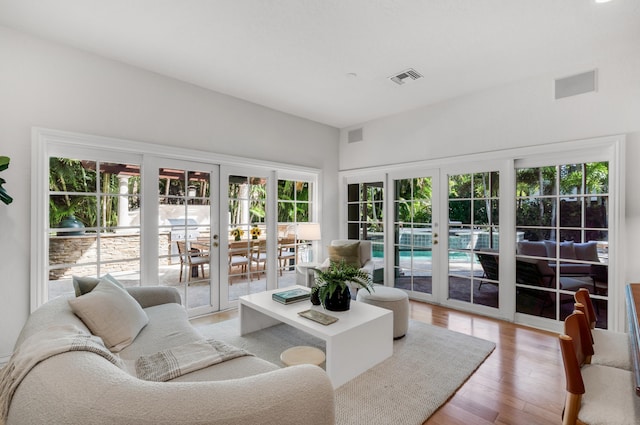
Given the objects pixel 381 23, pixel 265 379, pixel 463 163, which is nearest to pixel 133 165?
pixel 381 23

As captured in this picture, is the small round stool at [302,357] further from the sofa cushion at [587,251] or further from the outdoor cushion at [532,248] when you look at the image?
the sofa cushion at [587,251]

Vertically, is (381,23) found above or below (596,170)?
above

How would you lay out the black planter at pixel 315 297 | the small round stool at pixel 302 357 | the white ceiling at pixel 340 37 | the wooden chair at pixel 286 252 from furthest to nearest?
the wooden chair at pixel 286 252 < the black planter at pixel 315 297 < the white ceiling at pixel 340 37 < the small round stool at pixel 302 357

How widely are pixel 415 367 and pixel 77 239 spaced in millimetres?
3353

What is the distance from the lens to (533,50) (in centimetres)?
283

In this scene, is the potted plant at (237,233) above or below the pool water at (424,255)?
above

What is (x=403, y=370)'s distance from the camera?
7.95 feet

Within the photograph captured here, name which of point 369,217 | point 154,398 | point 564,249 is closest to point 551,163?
point 564,249

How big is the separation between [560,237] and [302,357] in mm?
3042

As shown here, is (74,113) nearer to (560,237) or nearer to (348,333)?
(348,333)

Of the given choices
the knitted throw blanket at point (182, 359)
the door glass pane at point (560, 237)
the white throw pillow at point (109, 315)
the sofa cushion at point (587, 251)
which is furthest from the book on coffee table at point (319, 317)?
the sofa cushion at point (587, 251)

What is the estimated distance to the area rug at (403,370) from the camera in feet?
6.40

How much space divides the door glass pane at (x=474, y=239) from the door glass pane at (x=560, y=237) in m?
0.26

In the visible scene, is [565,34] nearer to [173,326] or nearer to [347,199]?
[347,199]
